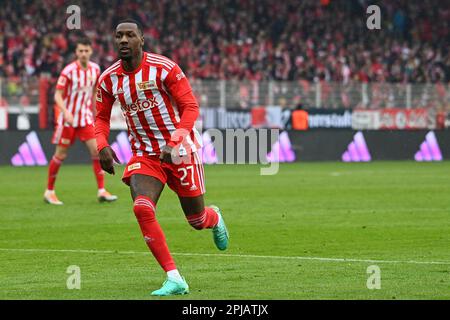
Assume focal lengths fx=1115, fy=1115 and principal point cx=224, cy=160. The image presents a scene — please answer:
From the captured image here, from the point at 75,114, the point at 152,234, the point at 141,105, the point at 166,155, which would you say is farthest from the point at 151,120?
the point at 75,114

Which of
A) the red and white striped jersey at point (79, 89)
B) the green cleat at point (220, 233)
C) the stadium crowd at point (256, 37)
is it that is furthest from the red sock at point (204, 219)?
the stadium crowd at point (256, 37)

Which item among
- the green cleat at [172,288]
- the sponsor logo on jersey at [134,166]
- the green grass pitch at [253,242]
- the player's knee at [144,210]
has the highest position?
the sponsor logo on jersey at [134,166]

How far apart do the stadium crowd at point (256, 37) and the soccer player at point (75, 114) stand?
52.3 ft

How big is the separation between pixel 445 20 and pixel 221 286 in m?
37.2

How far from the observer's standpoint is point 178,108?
934 centimetres

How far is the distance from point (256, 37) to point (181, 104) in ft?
104

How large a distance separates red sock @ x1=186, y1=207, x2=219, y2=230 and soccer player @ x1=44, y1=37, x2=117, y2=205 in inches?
295

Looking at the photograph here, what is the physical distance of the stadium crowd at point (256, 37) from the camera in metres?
35.5

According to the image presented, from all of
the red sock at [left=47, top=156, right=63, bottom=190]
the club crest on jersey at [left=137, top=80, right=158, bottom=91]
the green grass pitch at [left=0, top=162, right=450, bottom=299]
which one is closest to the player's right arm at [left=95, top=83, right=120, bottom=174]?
the club crest on jersey at [left=137, top=80, right=158, bottom=91]

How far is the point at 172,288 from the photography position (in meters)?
8.52

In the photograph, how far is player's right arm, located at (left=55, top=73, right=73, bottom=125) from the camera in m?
17.3

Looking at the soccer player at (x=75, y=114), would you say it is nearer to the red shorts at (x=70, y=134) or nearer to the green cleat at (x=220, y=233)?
the red shorts at (x=70, y=134)

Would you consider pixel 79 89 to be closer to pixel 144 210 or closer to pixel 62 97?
pixel 62 97

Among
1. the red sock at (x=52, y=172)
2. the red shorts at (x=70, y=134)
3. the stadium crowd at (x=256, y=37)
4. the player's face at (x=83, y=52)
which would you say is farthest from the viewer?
the stadium crowd at (x=256, y=37)
